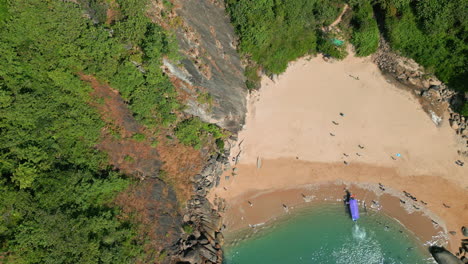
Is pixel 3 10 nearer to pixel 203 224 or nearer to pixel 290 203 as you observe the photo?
pixel 203 224

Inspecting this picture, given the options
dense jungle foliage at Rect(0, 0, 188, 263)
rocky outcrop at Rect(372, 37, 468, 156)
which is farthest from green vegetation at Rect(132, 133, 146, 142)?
rocky outcrop at Rect(372, 37, 468, 156)

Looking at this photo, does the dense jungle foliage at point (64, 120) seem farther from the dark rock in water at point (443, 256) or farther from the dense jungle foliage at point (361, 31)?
the dark rock in water at point (443, 256)

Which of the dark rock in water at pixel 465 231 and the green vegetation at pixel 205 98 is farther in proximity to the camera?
the dark rock in water at pixel 465 231

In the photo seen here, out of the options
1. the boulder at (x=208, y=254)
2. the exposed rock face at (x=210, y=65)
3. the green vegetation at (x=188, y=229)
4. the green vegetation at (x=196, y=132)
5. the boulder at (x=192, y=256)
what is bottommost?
the boulder at (x=192, y=256)

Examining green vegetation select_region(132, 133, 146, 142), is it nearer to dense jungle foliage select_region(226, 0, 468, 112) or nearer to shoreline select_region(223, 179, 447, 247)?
shoreline select_region(223, 179, 447, 247)

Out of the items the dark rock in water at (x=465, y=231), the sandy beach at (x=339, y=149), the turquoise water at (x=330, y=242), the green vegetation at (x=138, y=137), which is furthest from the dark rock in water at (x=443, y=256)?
the green vegetation at (x=138, y=137)

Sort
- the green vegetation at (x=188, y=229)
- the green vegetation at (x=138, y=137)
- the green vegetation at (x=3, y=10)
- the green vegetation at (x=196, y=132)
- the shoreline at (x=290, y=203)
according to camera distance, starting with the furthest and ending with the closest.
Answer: the shoreline at (x=290, y=203)
the green vegetation at (x=196, y=132)
the green vegetation at (x=188, y=229)
the green vegetation at (x=138, y=137)
the green vegetation at (x=3, y=10)
